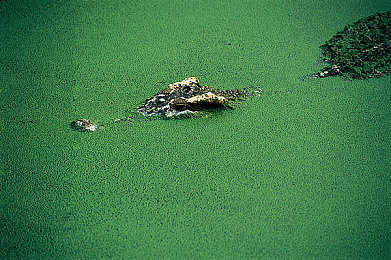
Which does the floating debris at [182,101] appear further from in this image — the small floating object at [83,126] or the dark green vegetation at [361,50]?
the dark green vegetation at [361,50]

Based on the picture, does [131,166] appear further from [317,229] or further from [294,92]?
[294,92]

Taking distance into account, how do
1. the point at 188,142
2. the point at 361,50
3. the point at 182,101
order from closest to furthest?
the point at 188,142 < the point at 182,101 < the point at 361,50

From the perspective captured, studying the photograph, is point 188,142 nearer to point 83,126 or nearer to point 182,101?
point 182,101

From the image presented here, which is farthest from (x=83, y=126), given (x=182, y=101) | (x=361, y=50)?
(x=361, y=50)

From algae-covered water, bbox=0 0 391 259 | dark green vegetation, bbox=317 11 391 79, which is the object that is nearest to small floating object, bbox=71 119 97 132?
algae-covered water, bbox=0 0 391 259

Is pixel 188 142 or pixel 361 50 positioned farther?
pixel 361 50

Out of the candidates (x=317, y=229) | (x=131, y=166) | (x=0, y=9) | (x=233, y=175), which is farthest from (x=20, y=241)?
(x=0, y=9)

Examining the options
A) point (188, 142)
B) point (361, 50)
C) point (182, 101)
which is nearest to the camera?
point (188, 142)
